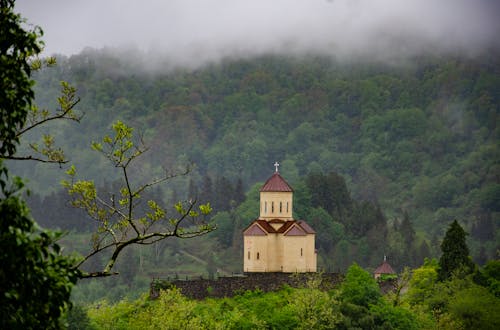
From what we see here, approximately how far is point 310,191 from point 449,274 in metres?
50.2

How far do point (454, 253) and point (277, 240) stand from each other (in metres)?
11.9

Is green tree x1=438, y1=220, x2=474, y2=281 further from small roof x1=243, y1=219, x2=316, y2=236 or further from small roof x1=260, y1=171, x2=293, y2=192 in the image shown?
small roof x1=260, y1=171, x2=293, y2=192

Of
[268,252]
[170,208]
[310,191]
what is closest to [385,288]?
[268,252]

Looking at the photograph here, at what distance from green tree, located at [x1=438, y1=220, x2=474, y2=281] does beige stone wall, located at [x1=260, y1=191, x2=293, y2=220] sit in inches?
404

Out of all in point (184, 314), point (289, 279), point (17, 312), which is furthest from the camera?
point (289, 279)

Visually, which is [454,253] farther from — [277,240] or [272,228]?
[272,228]

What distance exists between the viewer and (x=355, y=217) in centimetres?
13988

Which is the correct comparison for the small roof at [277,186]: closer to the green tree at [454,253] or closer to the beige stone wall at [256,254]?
the beige stone wall at [256,254]

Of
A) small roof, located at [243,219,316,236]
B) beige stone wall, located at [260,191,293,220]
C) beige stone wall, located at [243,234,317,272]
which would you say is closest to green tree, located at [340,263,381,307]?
beige stone wall, located at [243,234,317,272]

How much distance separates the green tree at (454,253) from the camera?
280 feet

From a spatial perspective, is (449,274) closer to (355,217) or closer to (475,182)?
(355,217)

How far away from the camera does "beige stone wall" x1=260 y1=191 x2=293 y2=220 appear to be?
83.2 meters

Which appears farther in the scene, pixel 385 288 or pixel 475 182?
pixel 475 182

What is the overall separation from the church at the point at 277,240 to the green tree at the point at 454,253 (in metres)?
8.73
